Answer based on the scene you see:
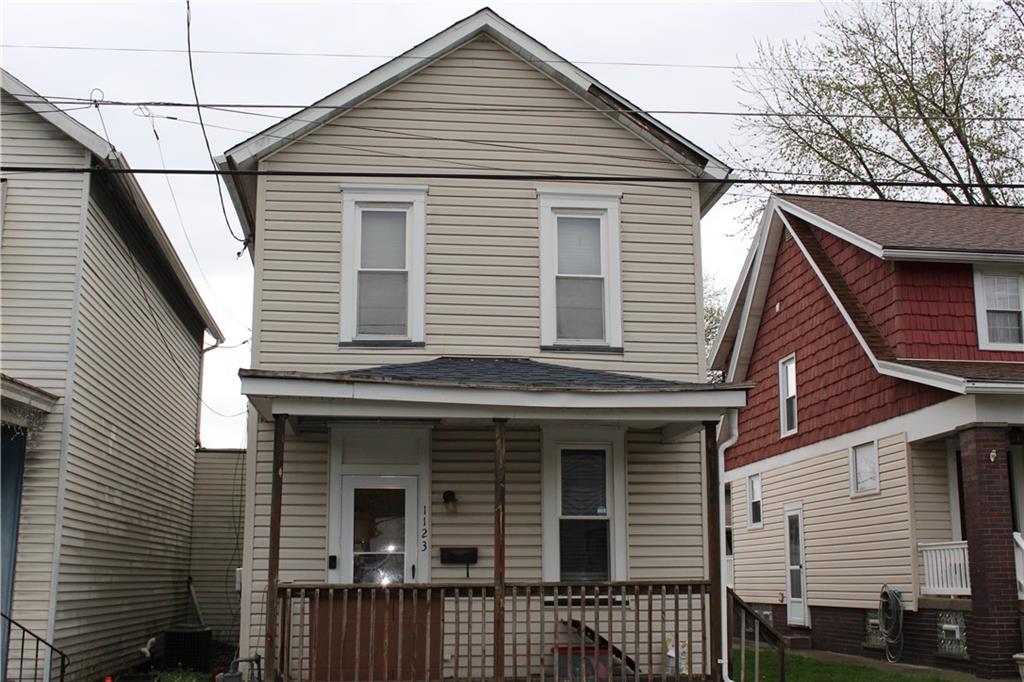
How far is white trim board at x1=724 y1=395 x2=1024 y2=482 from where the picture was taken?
1348 centimetres

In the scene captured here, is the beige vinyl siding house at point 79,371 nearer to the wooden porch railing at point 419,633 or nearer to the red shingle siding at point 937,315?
the wooden porch railing at point 419,633

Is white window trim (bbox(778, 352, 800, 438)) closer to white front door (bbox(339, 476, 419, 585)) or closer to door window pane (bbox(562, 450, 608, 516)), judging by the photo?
door window pane (bbox(562, 450, 608, 516))

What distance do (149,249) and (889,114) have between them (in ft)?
65.5

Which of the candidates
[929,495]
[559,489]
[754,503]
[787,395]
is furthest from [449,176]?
[754,503]

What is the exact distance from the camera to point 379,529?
12.3m

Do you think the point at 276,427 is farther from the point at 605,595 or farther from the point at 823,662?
the point at 823,662

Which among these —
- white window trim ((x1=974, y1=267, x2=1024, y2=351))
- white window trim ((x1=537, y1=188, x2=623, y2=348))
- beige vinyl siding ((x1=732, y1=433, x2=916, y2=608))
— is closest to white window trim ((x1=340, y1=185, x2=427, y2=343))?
white window trim ((x1=537, y1=188, x2=623, y2=348))

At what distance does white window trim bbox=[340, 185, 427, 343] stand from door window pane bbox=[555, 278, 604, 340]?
1623 millimetres

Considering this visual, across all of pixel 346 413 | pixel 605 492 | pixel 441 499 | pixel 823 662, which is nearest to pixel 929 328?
pixel 823 662

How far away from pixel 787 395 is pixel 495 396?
428 inches

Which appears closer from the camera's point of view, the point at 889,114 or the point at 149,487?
the point at 149,487

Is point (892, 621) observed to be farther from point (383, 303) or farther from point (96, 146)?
point (96, 146)

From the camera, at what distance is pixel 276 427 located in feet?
34.7

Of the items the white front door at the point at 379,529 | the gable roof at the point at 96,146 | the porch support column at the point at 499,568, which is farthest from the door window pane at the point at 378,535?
the gable roof at the point at 96,146
